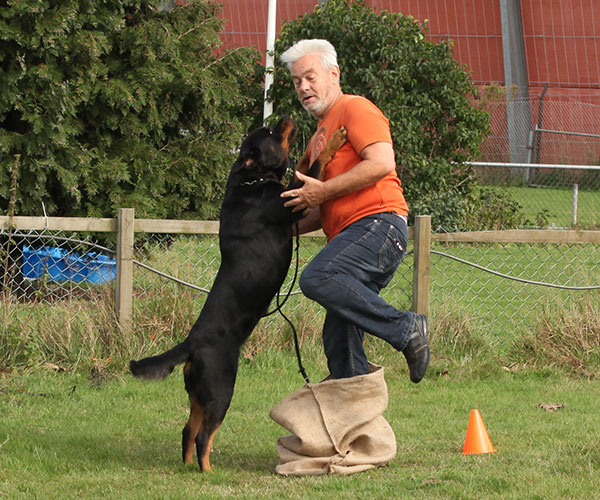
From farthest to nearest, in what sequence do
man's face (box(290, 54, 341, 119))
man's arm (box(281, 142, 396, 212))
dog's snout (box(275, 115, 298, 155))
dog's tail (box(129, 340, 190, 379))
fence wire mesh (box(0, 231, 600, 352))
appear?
fence wire mesh (box(0, 231, 600, 352)) → dog's snout (box(275, 115, 298, 155)) → man's face (box(290, 54, 341, 119)) → dog's tail (box(129, 340, 190, 379)) → man's arm (box(281, 142, 396, 212))

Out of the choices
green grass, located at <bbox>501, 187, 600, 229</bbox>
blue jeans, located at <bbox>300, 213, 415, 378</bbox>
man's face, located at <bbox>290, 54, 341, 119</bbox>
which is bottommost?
blue jeans, located at <bbox>300, 213, 415, 378</bbox>

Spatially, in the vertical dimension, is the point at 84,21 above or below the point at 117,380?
above

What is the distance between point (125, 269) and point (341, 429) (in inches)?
106

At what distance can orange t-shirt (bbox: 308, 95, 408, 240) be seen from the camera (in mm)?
3959

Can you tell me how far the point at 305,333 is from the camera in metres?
6.49

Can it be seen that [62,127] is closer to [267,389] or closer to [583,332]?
[267,389]

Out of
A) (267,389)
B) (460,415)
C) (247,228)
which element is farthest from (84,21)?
(460,415)

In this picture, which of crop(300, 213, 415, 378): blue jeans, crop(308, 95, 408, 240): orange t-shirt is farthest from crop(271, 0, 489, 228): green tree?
crop(300, 213, 415, 378): blue jeans

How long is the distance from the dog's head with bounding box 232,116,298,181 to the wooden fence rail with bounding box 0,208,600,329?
207cm

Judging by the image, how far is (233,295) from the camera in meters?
4.05

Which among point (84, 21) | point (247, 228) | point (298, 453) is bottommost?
point (298, 453)

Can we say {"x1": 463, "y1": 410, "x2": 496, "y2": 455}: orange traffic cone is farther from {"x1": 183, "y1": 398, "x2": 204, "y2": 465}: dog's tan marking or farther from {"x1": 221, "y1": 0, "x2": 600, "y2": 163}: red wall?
{"x1": 221, "y1": 0, "x2": 600, "y2": 163}: red wall

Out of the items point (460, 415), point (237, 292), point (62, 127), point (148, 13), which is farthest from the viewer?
point (148, 13)

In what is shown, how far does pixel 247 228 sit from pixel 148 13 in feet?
17.3
